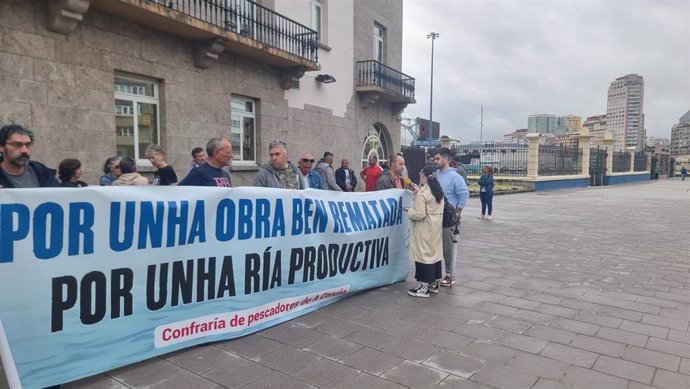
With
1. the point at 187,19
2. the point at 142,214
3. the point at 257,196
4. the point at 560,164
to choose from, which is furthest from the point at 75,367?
the point at 560,164

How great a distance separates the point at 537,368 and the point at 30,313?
3600mm

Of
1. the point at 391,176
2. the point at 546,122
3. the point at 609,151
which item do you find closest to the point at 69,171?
the point at 391,176

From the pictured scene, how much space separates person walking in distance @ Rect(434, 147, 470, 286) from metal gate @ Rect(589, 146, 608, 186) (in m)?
34.1

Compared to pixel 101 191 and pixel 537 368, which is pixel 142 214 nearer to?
pixel 101 191

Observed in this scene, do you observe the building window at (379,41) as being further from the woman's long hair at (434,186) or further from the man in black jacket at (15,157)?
the man in black jacket at (15,157)

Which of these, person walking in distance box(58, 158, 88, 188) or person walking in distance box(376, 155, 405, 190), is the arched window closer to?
person walking in distance box(376, 155, 405, 190)

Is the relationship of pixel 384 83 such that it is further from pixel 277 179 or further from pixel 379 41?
pixel 277 179

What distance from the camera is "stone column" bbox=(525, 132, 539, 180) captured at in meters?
27.0

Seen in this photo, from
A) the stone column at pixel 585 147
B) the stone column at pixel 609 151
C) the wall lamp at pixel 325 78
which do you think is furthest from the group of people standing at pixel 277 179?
the stone column at pixel 609 151

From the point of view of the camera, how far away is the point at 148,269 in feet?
11.3

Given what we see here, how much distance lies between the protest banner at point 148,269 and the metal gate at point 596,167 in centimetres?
3633

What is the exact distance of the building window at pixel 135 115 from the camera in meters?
8.76

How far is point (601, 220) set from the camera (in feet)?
42.8

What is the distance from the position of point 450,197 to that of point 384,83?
41.8ft
